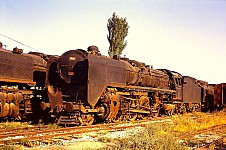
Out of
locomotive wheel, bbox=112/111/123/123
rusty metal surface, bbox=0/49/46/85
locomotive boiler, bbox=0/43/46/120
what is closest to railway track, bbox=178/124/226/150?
locomotive wheel, bbox=112/111/123/123

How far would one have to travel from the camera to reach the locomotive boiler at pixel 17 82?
13.9 meters

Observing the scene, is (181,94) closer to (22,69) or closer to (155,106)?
(155,106)

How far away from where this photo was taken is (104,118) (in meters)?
15.4

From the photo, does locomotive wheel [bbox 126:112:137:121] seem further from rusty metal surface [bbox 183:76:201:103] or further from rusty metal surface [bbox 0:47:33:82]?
rusty metal surface [bbox 183:76:201:103]

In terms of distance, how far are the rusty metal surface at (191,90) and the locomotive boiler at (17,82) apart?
1414 centimetres

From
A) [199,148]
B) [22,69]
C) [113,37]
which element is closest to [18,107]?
[22,69]

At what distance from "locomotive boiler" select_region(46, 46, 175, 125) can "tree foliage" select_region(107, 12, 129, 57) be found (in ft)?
72.5

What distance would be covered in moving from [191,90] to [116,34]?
16577mm

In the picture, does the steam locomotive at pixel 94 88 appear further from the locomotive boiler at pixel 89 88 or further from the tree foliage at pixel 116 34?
the tree foliage at pixel 116 34

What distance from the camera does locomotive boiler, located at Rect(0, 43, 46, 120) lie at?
13.9m

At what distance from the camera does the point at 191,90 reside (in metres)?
27.7

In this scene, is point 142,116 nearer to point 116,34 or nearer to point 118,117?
point 118,117

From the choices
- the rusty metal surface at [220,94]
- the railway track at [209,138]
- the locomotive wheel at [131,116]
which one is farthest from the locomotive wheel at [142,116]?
the rusty metal surface at [220,94]

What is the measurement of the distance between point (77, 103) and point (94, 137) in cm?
317
